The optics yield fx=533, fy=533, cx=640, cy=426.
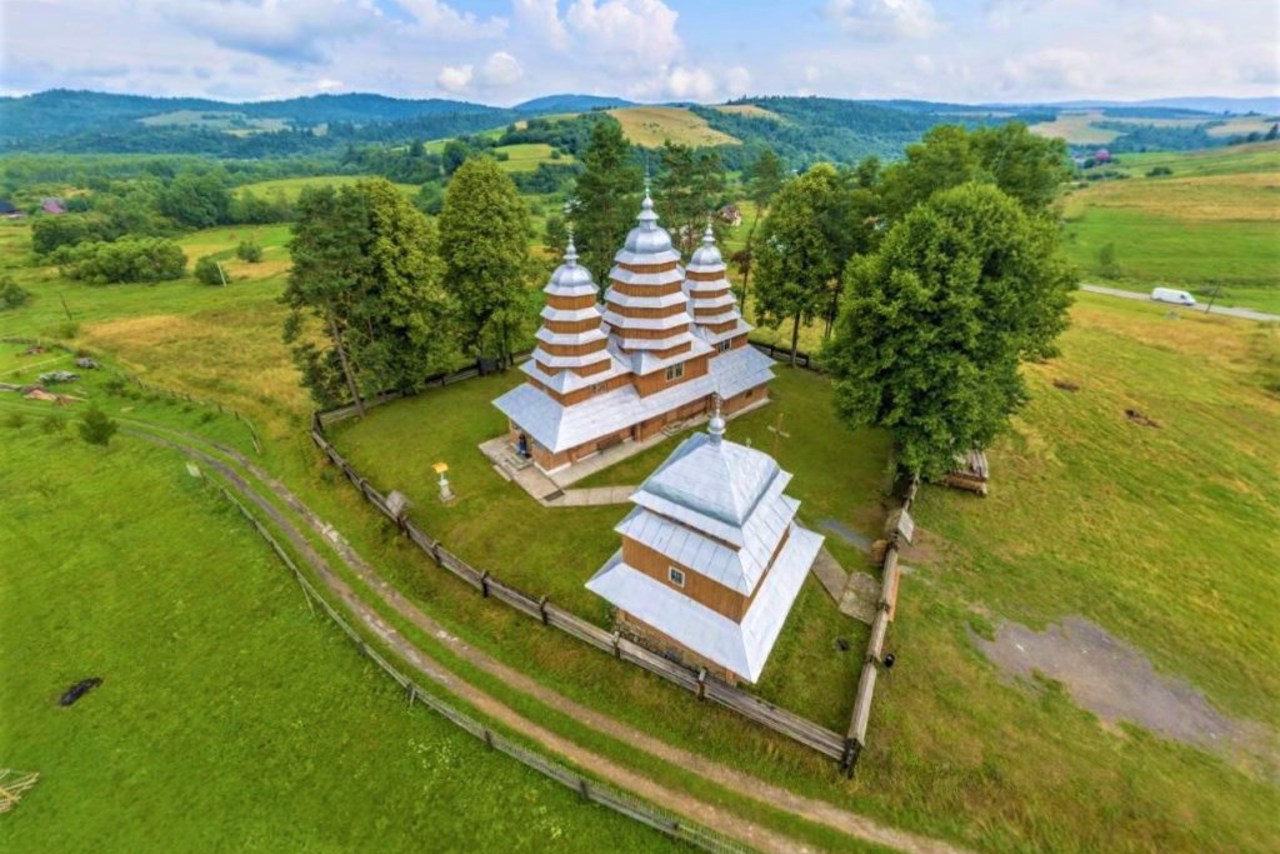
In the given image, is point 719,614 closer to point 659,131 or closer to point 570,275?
point 570,275

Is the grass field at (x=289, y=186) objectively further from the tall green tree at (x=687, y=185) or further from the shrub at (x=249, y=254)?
the tall green tree at (x=687, y=185)

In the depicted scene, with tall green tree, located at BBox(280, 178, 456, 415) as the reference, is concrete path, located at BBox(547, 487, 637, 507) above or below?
below

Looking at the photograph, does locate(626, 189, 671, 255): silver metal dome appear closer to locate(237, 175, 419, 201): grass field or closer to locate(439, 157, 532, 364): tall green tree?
locate(439, 157, 532, 364): tall green tree

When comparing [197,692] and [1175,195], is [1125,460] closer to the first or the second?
[197,692]

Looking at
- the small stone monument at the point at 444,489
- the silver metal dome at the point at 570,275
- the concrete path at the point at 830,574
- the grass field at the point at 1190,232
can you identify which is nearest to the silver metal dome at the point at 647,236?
the silver metal dome at the point at 570,275

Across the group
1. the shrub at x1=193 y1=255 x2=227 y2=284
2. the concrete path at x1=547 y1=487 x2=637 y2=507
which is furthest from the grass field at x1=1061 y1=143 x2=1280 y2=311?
the shrub at x1=193 y1=255 x2=227 y2=284

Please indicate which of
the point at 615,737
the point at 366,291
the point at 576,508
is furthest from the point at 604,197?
the point at 615,737

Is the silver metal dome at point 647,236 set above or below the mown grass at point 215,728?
above

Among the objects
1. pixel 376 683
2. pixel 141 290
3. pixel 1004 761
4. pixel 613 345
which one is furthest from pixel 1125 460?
pixel 141 290
